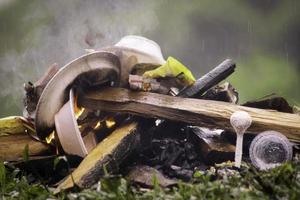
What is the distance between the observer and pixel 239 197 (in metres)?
3.22

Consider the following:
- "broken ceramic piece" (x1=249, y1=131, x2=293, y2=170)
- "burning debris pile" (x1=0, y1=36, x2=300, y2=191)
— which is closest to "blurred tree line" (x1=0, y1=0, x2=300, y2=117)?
"burning debris pile" (x1=0, y1=36, x2=300, y2=191)

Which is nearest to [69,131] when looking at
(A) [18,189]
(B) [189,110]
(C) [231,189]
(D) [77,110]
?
(D) [77,110]

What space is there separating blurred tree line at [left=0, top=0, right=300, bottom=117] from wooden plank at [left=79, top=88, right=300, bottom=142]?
8307 mm

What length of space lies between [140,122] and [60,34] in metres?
9.66

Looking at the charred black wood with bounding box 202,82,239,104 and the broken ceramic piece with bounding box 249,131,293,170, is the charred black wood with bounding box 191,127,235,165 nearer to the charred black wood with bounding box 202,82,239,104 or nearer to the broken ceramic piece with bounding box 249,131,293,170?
the broken ceramic piece with bounding box 249,131,293,170

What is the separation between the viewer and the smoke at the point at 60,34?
14.6 metres

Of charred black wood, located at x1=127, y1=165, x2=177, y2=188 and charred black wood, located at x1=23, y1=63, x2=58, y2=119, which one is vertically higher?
charred black wood, located at x1=23, y1=63, x2=58, y2=119

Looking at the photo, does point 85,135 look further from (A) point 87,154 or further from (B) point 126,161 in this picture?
(B) point 126,161

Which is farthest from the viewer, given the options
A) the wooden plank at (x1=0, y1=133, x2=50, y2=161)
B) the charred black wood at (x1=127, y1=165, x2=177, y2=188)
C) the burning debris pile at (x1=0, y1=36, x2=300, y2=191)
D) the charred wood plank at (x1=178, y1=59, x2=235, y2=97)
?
the charred wood plank at (x1=178, y1=59, x2=235, y2=97)

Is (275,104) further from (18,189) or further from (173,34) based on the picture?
(173,34)

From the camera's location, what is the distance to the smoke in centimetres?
1455

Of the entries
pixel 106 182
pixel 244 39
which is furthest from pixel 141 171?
pixel 244 39

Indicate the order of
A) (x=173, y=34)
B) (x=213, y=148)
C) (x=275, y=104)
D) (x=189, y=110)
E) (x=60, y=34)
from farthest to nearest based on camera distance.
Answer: (x=173, y=34)
(x=60, y=34)
(x=275, y=104)
(x=189, y=110)
(x=213, y=148)

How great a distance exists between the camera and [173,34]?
54.9 ft
